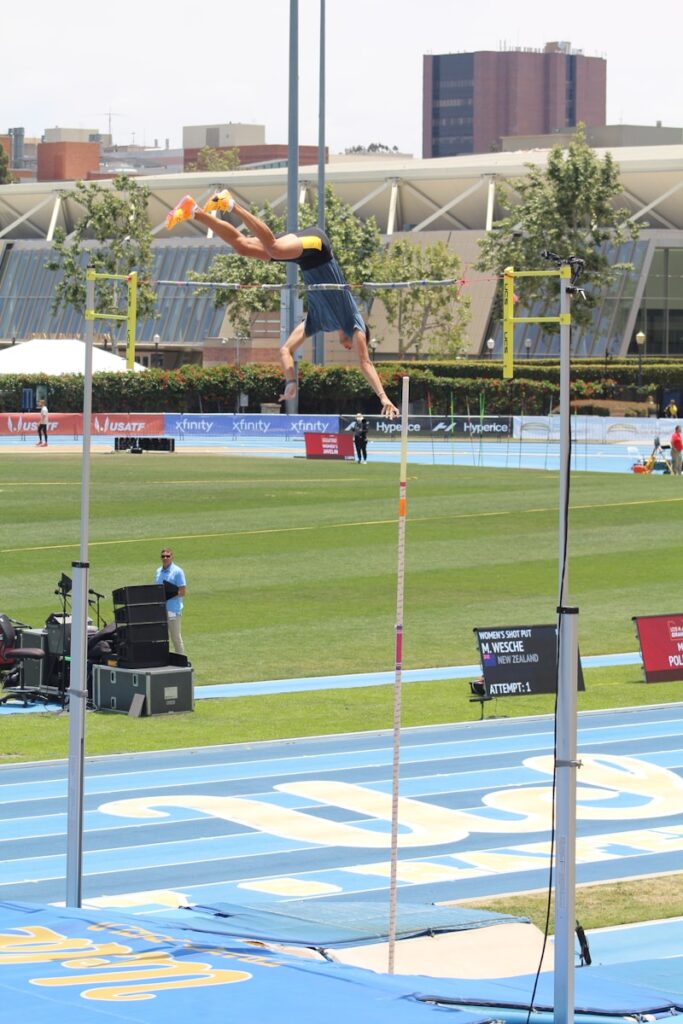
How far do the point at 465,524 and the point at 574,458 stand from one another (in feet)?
77.3

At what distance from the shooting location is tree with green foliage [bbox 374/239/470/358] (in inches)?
3265

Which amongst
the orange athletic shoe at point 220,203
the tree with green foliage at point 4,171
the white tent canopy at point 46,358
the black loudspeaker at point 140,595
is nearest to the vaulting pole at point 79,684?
the orange athletic shoe at point 220,203

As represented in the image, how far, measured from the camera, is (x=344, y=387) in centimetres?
7594

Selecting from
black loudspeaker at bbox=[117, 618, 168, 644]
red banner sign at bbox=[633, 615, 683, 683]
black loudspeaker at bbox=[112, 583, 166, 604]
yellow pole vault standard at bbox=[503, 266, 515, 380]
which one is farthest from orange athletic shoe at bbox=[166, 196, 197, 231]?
red banner sign at bbox=[633, 615, 683, 683]

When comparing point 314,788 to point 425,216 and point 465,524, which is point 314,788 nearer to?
point 465,524

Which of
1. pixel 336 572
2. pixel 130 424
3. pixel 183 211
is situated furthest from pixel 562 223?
pixel 183 211

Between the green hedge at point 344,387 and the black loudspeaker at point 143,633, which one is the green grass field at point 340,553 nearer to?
A: the black loudspeaker at point 143,633

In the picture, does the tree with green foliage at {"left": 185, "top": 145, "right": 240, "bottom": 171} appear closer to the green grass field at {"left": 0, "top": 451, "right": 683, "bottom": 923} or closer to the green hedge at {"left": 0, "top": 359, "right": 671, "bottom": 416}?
the green hedge at {"left": 0, "top": 359, "right": 671, "bottom": 416}

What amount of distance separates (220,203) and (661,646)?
1554cm

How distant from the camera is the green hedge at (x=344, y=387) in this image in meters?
76.8

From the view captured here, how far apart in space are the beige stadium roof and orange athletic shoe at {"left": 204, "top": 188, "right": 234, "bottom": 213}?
263 feet

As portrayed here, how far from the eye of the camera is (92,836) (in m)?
16.8

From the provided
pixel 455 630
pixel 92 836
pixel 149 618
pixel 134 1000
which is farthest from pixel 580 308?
pixel 134 1000

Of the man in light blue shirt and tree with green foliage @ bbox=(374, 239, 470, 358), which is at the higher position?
tree with green foliage @ bbox=(374, 239, 470, 358)
